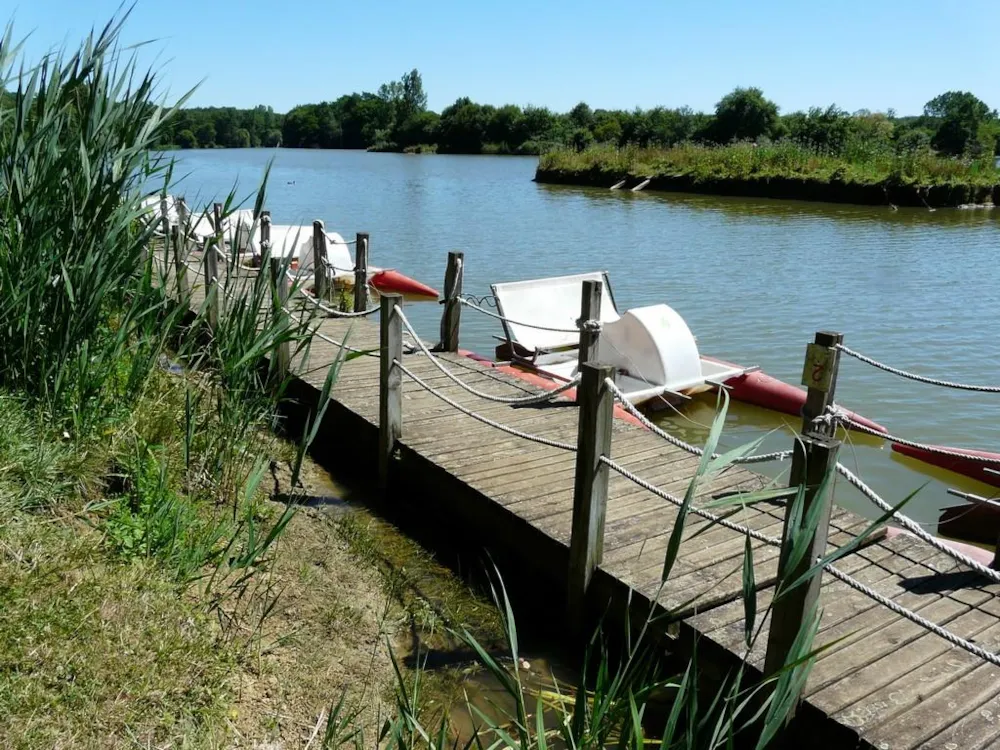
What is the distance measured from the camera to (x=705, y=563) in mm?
4078

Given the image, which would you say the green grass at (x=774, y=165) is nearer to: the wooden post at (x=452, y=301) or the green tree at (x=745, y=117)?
the green tree at (x=745, y=117)

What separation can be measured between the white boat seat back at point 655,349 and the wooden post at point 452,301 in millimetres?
1401

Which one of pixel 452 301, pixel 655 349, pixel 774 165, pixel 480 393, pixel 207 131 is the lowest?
pixel 655 349

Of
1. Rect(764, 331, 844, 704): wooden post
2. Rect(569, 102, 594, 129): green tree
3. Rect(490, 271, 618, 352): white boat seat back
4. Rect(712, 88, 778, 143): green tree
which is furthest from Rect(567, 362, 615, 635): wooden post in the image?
Rect(569, 102, 594, 129): green tree

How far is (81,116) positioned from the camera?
4.41m

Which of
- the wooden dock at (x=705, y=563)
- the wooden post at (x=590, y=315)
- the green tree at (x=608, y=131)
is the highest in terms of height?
the green tree at (x=608, y=131)

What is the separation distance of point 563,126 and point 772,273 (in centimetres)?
7269

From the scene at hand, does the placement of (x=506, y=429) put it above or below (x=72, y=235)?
below

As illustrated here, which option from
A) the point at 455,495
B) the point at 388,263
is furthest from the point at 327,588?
the point at 388,263

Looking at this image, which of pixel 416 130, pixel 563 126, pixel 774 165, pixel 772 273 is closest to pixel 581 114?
pixel 563 126

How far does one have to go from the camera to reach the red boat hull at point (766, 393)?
926cm

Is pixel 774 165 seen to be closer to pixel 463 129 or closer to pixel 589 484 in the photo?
pixel 589 484

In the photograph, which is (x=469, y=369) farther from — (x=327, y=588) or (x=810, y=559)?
(x=810, y=559)

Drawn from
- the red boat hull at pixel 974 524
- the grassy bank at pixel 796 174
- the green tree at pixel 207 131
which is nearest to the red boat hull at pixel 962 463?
the red boat hull at pixel 974 524
